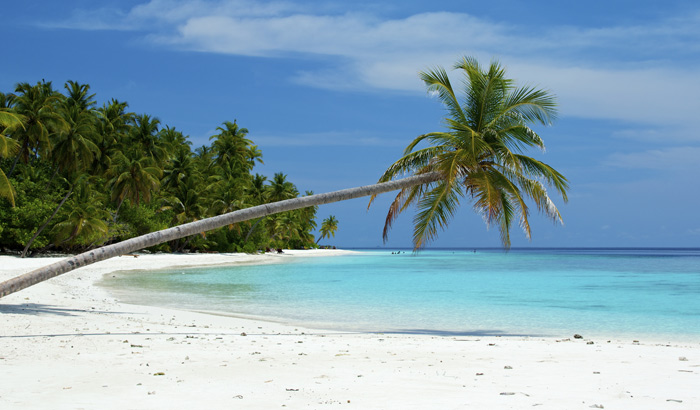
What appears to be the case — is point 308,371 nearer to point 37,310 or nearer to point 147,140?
point 37,310

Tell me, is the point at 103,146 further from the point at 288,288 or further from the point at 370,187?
the point at 370,187

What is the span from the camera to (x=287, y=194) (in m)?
58.3

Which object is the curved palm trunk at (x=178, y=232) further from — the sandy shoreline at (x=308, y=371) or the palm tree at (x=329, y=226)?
the palm tree at (x=329, y=226)

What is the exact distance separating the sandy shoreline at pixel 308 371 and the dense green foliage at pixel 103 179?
36.0 ft

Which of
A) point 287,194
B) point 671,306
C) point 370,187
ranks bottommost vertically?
point 671,306

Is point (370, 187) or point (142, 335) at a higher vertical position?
point (370, 187)

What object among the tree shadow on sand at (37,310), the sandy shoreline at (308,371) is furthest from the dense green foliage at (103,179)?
the sandy shoreline at (308,371)

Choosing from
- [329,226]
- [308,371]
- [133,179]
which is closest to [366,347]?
[308,371]

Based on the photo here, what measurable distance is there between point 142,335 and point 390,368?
432cm

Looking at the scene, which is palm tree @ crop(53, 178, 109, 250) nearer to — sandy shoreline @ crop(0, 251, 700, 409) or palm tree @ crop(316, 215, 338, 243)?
sandy shoreline @ crop(0, 251, 700, 409)

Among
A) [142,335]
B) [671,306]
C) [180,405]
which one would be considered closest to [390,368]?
[180,405]

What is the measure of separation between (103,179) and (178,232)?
34.3m

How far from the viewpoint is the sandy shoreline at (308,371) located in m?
4.55

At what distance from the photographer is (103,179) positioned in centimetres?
3956
